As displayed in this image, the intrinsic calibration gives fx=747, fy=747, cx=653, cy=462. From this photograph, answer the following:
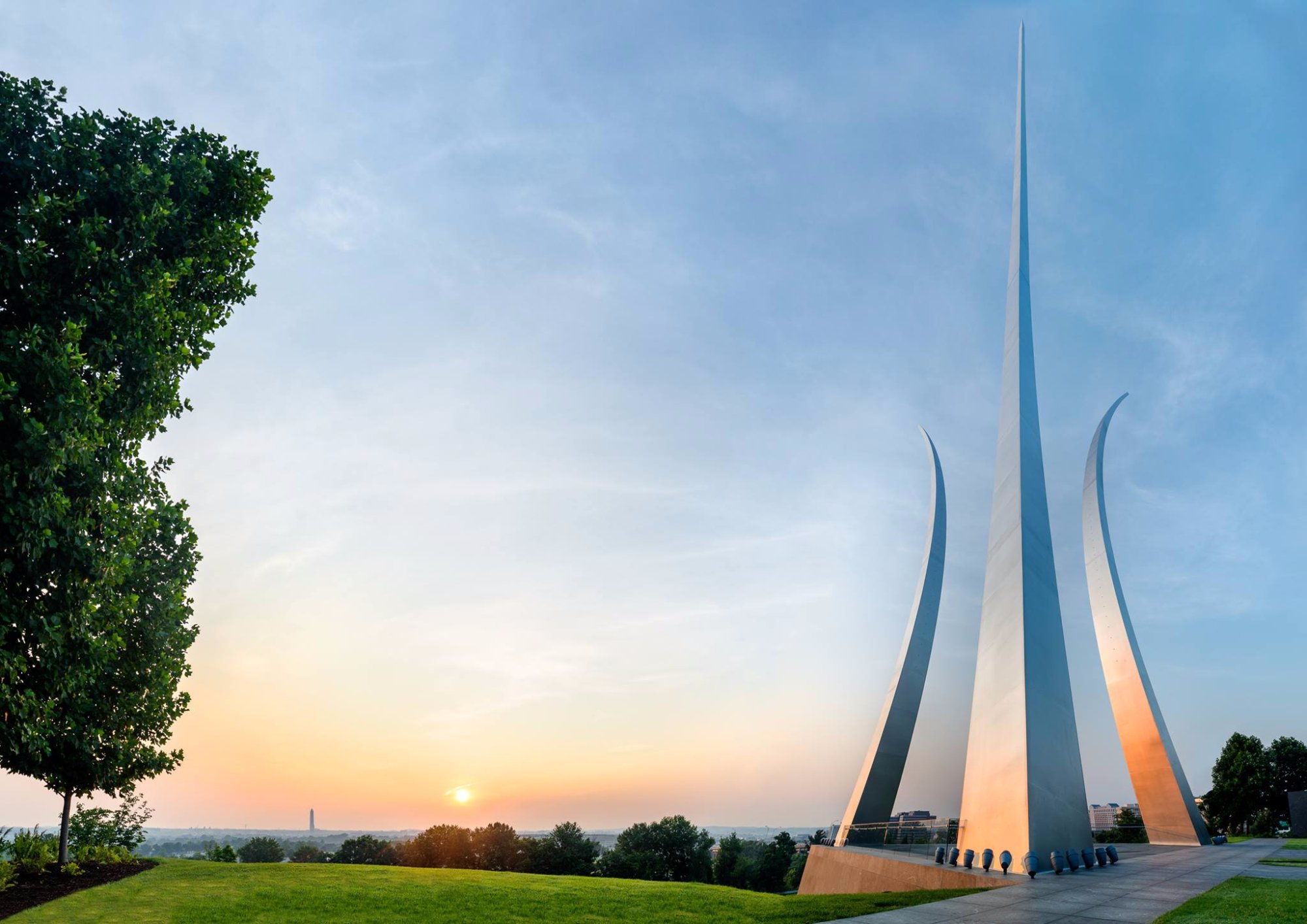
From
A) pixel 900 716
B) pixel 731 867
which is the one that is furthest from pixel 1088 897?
pixel 731 867

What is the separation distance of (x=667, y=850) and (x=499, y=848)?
13.5 m

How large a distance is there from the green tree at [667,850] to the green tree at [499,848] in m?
6.79

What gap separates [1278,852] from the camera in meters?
20.5

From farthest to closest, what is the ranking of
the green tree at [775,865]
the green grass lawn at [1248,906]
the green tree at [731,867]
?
the green tree at [731,867] → the green tree at [775,865] → the green grass lawn at [1248,906]

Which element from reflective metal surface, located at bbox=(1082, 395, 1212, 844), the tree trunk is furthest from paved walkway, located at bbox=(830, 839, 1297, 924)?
the tree trunk

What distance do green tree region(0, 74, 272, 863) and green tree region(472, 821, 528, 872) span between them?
30.1m

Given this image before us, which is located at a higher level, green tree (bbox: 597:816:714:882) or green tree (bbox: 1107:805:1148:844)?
green tree (bbox: 1107:805:1148:844)

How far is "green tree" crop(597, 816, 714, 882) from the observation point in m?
45.5

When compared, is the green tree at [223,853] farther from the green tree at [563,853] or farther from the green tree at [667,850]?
the green tree at [667,850]

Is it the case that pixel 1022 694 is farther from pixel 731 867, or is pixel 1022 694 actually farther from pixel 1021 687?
pixel 731 867

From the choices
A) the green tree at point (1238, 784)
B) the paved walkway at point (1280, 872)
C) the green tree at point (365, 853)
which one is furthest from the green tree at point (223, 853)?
the green tree at point (1238, 784)

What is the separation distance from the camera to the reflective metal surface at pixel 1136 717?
2378 cm

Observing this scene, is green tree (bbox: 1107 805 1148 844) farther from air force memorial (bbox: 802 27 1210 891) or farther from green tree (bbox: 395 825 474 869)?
green tree (bbox: 395 825 474 869)

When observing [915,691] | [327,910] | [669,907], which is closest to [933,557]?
[915,691]
